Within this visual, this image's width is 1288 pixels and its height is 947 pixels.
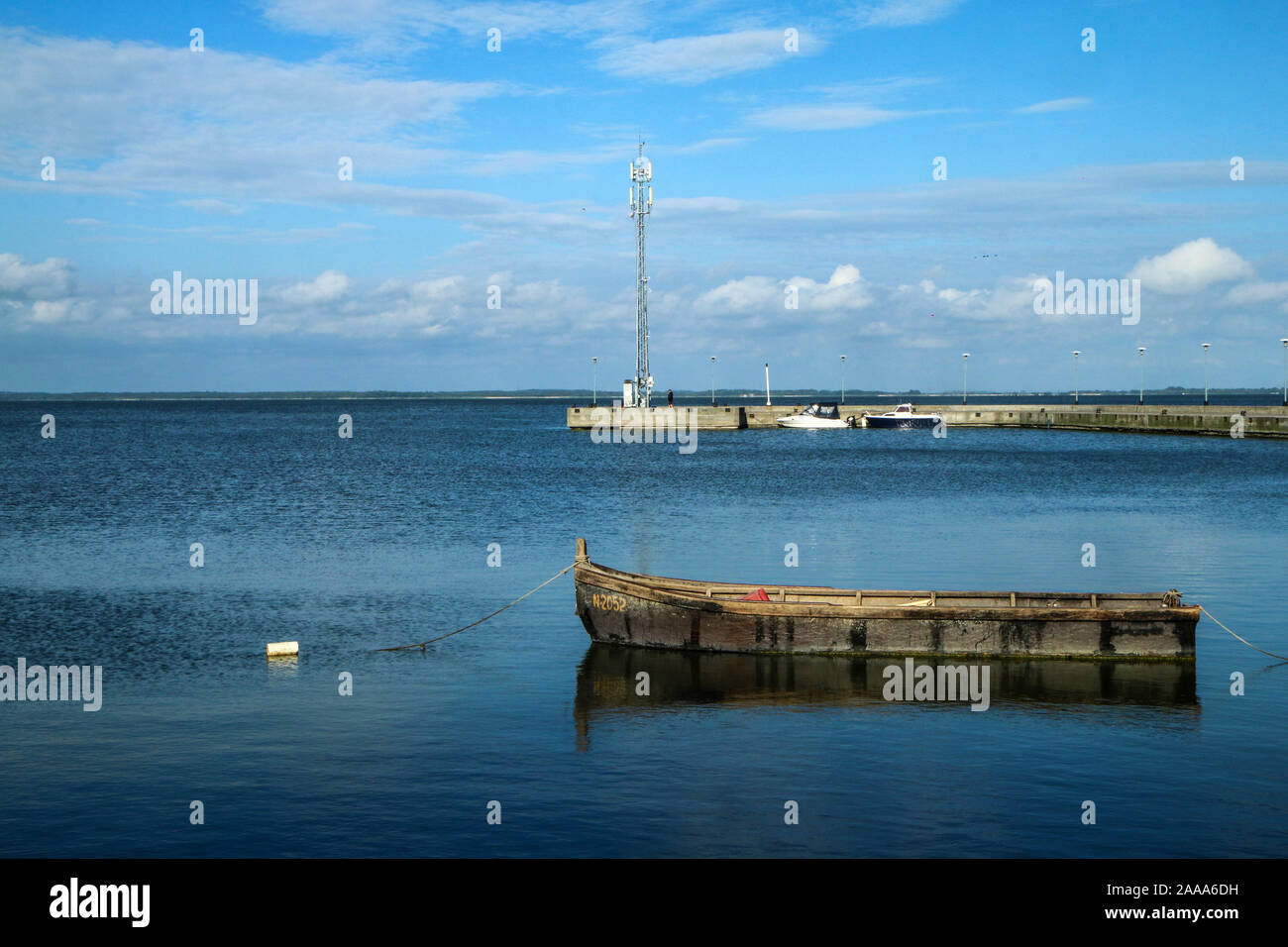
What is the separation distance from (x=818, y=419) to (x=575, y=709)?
15285cm

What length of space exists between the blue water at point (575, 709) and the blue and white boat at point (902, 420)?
11775cm

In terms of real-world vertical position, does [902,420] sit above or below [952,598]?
above

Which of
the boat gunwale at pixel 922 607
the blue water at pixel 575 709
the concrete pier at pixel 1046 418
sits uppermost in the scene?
the concrete pier at pixel 1046 418

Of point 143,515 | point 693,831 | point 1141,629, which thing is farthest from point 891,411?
point 693,831

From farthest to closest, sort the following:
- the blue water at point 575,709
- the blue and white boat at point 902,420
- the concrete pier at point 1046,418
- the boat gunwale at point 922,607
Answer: the blue and white boat at point 902,420 < the concrete pier at point 1046,418 < the boat gunwale at point 922,607 < the blue water at point 575,709

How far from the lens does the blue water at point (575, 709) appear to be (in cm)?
1750

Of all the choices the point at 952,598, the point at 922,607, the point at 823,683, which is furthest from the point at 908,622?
the point at 823,683

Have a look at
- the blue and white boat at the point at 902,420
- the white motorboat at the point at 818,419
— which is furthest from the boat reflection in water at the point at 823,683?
the blue and white boat at the point at 902,420

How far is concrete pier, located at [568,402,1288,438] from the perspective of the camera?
424 feet

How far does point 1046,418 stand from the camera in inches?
6609

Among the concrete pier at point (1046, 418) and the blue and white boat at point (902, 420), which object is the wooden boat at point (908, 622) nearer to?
the concrete pier at point (1046, 418)

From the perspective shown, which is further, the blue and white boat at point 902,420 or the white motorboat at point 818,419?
the blue and white boat at point 902,420

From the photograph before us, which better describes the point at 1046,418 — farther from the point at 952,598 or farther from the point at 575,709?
the point at 575,709
